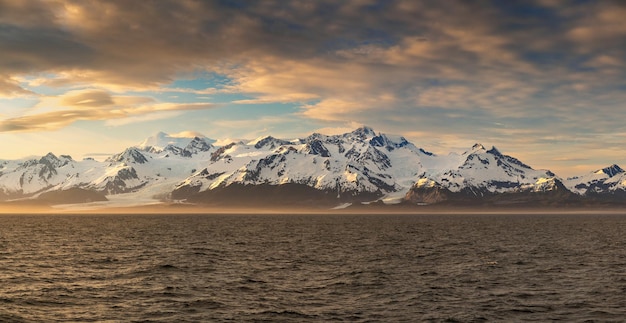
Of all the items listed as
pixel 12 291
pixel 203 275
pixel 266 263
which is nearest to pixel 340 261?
pixel 266 263

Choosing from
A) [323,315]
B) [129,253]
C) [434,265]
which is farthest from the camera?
[129,253]

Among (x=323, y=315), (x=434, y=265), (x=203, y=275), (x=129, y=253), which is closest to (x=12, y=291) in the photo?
(x=203, y=275)

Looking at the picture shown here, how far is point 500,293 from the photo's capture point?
6241 centimetres

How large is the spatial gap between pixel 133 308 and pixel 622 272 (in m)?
61.4

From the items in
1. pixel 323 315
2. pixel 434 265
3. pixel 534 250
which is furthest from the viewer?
pixel 534 250

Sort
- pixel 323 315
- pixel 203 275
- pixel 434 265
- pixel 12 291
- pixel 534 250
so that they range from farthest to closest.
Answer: pixel 534 250, pixel 434 265, pixel 203 275, pixel 12 291, pixel 323 315

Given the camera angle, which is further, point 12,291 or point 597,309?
point 12,291

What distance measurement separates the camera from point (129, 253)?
349ft

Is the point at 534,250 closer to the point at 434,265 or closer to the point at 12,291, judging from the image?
the point at 434,265

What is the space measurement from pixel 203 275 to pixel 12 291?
2143cm

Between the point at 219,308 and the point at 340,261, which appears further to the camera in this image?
the point at 340,261

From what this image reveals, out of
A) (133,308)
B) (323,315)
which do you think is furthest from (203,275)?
(323,315)

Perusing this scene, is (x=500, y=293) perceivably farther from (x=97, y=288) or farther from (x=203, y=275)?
(x=97, y=288)

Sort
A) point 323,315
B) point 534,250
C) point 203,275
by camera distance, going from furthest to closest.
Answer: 1. point 534,250
2. point 203,275
3. point 323,315
